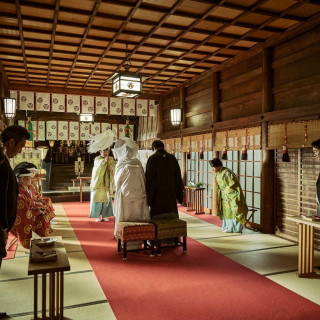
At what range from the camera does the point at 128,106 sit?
11.3 meters

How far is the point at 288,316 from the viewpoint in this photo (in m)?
3.04

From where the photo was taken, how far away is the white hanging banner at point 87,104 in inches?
425

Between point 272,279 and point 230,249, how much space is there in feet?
4.71

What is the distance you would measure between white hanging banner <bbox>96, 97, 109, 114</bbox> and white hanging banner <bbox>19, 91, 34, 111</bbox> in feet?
7.59

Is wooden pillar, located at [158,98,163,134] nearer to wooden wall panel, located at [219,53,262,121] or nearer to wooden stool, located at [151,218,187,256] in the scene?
wooden wall panel, located at [219,53,262,121]

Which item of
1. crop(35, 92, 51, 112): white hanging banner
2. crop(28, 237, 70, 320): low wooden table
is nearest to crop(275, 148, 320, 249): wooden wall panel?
crop(28, 237, 70, 320): low wooden table

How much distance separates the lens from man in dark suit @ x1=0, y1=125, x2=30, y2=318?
7.67 feet

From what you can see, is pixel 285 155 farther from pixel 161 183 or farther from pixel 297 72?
pixel 161 183

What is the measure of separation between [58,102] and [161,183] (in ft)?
22.6

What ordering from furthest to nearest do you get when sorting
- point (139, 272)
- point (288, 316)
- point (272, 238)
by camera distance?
point (272, 238) < point (139, 272) < point (288, 316)

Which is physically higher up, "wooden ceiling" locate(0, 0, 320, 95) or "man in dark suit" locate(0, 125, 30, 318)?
"wooden ceiling" locate(0, 0, 320, 95)

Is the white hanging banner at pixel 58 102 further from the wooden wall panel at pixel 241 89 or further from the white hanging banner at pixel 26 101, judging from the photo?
the wooden wall panel at pixel 241 89

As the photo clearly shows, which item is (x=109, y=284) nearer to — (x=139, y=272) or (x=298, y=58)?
(x=139, y=272)

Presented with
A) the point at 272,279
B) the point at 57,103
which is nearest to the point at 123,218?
the point at 272,279
